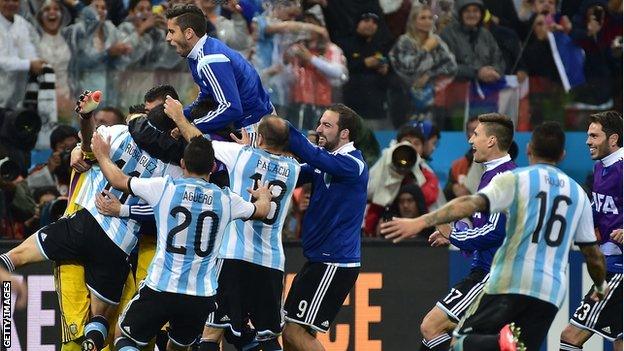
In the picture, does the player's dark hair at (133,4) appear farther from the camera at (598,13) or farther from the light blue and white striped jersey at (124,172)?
the camera at (598,13)

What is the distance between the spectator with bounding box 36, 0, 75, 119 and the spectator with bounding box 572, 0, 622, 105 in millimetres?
5790

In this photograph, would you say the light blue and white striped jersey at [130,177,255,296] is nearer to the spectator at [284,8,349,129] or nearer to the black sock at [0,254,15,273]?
the black sock at [0,254,15,273]

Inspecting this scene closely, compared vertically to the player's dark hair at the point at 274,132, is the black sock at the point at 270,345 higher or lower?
lower

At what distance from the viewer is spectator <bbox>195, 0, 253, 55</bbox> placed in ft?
47.2

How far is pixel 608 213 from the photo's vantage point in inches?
421

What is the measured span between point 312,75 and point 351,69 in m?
0.51

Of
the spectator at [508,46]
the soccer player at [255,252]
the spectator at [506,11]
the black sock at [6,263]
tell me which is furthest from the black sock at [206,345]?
the spectator at [506,11]

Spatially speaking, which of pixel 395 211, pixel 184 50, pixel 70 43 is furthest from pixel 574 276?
pixel 70 43

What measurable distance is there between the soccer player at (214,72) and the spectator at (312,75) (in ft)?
12.3

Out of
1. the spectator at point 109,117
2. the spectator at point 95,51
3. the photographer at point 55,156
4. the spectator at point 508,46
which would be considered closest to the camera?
the spectator at point 109,117

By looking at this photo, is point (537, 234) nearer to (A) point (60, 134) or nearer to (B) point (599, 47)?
(A) point (60, 134)

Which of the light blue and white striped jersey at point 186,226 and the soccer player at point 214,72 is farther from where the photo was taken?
the soccer player at point 214,72

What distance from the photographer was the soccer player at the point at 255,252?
33.7ft

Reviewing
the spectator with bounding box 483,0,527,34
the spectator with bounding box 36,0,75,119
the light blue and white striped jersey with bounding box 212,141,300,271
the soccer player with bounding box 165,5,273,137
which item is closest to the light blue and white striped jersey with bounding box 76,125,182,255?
the soccer player with bounding box 165,5,273,137
